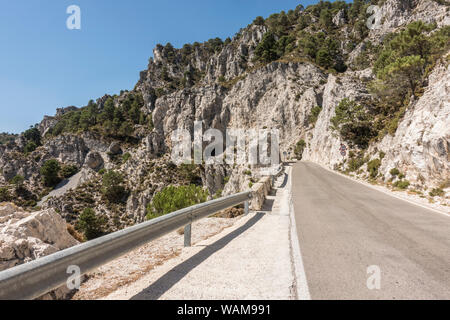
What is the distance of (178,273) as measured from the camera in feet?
12.2

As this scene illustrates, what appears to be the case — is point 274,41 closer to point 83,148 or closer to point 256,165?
point 256,165

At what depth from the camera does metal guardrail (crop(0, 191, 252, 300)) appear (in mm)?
2137

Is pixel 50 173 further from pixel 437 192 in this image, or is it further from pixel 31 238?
pixel 437 192

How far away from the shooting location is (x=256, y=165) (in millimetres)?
32406

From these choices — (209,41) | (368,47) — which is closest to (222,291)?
(368,47)

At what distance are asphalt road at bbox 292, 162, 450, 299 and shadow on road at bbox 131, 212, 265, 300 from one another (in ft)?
6.10

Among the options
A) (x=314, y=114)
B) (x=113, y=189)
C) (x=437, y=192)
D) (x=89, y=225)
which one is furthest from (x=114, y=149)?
(x=437, y=192)

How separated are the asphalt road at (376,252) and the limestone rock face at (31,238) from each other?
4116 mm

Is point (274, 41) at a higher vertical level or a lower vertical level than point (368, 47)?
higher

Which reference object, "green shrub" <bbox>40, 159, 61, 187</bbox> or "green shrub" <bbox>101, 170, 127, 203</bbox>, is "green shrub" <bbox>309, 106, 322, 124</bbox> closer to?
"green shrub" <bbox>101, 170, 127, 203</bbox>

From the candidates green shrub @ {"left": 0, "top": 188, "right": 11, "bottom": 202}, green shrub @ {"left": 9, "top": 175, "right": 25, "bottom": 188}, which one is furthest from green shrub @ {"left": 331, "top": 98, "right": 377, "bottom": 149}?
green shrub @ {"left": 9, "top": 175, "right": 25, "bottom": 188}

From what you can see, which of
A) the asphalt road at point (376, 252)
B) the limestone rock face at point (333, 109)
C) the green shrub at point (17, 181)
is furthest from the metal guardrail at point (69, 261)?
the green shrub at point (17, 181)

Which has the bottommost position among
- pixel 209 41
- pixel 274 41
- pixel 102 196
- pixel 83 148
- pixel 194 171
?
pixel 102 196
